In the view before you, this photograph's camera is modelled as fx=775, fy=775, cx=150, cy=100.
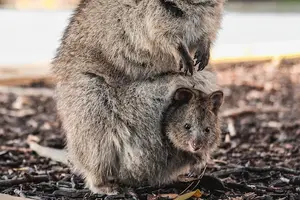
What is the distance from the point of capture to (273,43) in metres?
11.3

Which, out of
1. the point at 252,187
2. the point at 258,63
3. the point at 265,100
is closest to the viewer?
the point at 252,187

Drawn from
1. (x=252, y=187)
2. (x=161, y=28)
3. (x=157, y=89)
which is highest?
(x=161, y=28)

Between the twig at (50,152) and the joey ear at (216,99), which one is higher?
the joey ear at (216,99)

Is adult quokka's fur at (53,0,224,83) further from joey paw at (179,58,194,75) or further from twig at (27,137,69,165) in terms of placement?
twig at (27,137,69,165)

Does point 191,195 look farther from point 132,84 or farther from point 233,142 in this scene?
point 233,142

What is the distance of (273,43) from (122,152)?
23.8 feet

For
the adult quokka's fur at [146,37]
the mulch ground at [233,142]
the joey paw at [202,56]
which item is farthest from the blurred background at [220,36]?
the joey paw at [202,56]

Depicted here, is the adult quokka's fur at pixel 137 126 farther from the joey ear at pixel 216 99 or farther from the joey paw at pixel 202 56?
the joey paw at pixel 202 56

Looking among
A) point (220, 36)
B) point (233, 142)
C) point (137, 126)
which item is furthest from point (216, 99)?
point (220, 36)

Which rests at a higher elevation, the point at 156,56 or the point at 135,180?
the point at 156,56

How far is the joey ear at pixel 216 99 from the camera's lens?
435cm

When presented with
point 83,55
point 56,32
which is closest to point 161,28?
point 83,55

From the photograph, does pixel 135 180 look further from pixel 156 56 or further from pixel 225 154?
pixel 225 154

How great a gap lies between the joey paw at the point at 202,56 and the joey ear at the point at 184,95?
174mm
